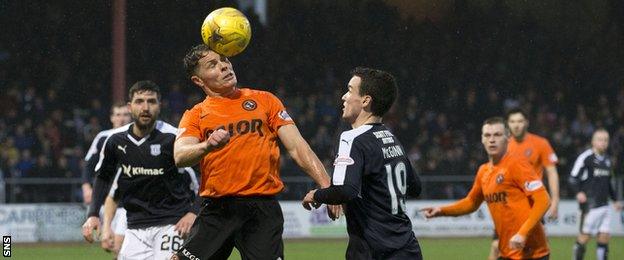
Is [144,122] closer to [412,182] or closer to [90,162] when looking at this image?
[412,182]

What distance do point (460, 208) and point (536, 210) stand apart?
0.55 meters

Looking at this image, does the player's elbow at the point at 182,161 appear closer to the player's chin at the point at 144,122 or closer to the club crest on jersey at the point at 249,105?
the club crest on jersey at the point at 249,105

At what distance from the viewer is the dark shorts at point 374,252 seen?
5759mm

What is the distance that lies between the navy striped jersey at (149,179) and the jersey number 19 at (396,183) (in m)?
2.61

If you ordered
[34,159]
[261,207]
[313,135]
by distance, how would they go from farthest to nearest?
[313,135] < [34,159] < [261,207]

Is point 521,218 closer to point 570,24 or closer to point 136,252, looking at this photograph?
point 136,252

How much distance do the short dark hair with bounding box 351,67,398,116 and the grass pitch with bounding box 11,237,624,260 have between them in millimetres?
9398

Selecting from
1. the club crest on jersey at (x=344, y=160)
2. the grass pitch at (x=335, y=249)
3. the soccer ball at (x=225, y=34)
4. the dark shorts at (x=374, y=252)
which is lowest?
the grass pitch at (x=335, y=249)

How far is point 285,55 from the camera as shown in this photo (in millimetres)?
24062

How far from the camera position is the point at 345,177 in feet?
18.4

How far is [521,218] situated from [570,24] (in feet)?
58.2

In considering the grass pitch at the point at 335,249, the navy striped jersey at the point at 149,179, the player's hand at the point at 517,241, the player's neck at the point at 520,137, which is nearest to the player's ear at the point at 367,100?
the player's hand at the point at 517,241

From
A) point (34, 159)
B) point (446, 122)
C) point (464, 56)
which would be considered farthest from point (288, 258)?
point (464, 56)

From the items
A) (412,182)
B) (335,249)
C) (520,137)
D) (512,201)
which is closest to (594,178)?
(520,137)
